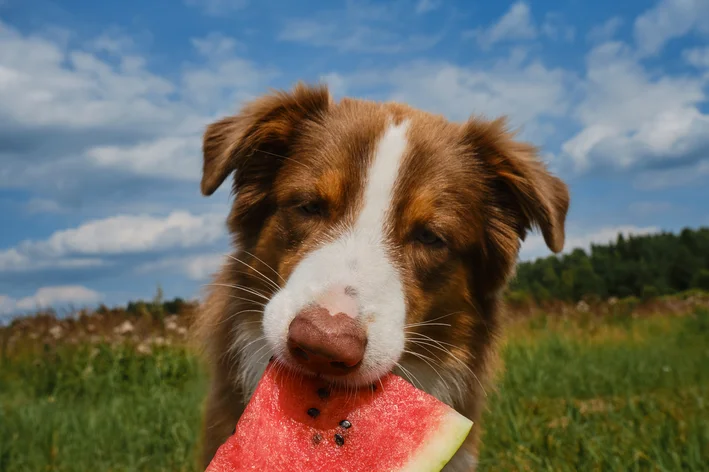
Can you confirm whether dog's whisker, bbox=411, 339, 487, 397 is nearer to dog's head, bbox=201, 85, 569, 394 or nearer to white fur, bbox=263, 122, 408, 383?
dog's head, bbox=201, 85, 569, 394

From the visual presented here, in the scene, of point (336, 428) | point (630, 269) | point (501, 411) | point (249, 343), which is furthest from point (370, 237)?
point (630, 269)

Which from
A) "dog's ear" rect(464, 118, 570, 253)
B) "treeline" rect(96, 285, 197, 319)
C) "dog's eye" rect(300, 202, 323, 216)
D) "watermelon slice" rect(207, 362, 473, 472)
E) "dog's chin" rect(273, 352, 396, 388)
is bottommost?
"treeline" rect(96, 285, 197, 319)

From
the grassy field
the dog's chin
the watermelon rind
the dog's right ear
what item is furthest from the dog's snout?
the grassy field

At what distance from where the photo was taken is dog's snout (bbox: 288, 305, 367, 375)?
2.50 m

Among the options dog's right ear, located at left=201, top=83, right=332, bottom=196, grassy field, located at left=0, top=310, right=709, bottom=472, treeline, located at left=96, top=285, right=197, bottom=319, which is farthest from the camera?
treeline, located at left=96, top=285, right=197, bottom=319

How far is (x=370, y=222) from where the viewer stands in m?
3.14

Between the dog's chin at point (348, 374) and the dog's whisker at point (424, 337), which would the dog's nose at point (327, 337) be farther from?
the dog's whisker at point (424, 337)

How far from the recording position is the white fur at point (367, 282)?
2730 millimetres

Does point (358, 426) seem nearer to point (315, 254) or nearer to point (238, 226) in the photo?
point (315, 254)

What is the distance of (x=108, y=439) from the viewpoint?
5777 millimetres

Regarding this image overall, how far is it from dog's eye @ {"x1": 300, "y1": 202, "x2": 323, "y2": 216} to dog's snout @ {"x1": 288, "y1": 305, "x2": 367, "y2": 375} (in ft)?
2.68

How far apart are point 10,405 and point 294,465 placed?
571 cm

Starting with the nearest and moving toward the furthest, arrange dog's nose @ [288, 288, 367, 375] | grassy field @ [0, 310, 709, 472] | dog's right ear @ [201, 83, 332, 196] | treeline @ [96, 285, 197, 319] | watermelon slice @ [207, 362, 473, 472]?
dog's nose @ [288, 288, 367, 375] → watermelon slice @ [207, 362, 473, 472] → dog's right ear @ [201, 83, 332, 196] → grassy field @ [0, 310, 709, 472] → treeline @ [96, 285, 197, 319]

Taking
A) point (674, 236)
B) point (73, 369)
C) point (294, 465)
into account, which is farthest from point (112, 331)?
point (674, 236)
